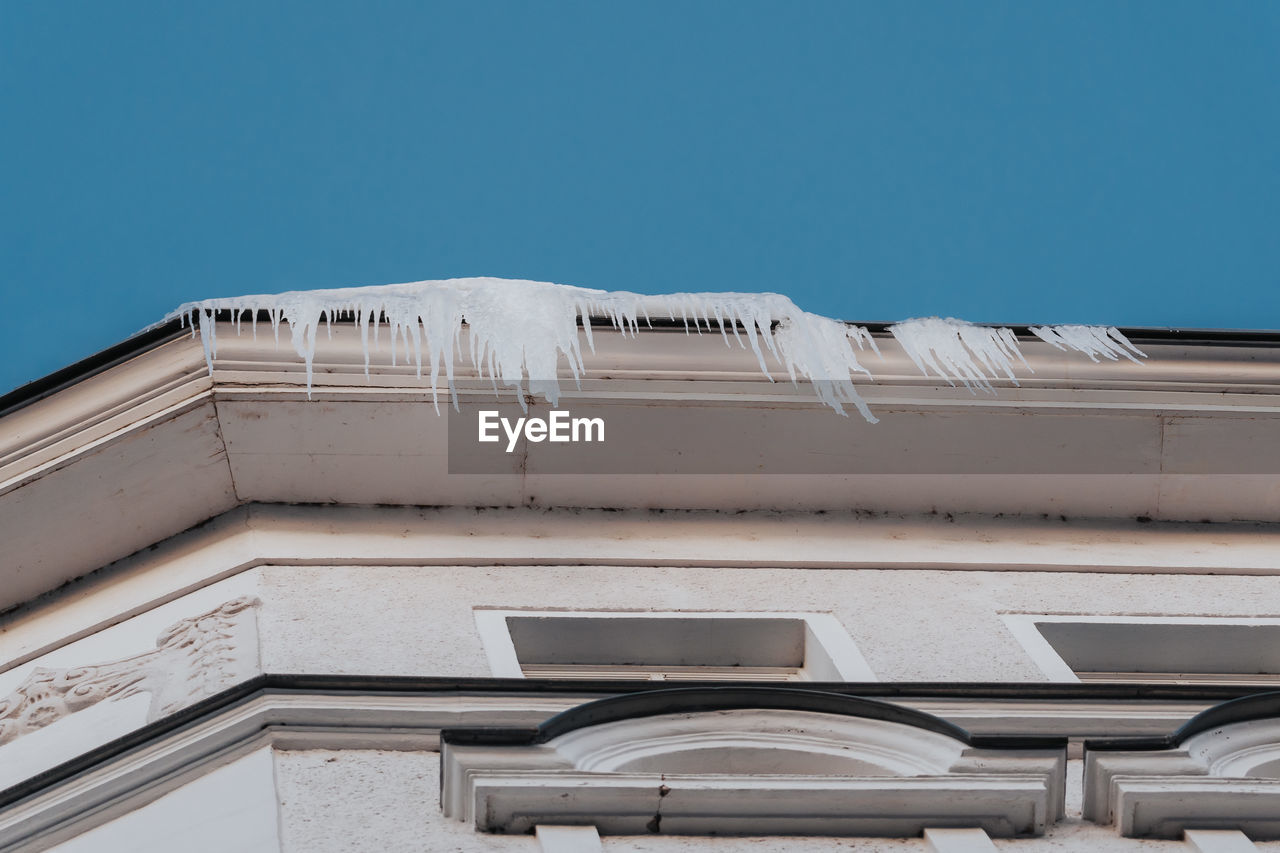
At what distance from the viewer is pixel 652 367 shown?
297 inches

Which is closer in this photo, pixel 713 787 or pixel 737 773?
pixel 713 787

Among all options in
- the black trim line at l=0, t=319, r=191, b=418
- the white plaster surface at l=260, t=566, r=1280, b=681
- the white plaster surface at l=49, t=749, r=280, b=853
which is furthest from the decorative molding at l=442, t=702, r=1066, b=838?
the black trim line at l=0, t=319, r=191, b=418

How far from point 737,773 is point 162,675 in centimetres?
233

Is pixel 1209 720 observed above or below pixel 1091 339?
below

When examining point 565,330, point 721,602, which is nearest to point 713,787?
point 721,602

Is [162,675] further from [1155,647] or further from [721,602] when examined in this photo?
[1155,647]

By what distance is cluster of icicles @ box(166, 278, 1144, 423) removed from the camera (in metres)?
7.25

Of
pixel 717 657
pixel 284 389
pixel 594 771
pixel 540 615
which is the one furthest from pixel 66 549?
pixel 594 771

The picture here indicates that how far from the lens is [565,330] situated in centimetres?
732

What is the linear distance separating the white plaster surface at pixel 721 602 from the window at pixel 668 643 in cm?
14

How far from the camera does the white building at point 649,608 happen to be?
4.36m

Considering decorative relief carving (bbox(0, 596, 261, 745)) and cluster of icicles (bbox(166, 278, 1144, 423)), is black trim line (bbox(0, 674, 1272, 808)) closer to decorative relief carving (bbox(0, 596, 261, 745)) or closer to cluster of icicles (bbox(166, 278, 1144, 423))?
decorative relief carving (bbox(0, 596, 261, 745))

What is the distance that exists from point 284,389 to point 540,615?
1551mm

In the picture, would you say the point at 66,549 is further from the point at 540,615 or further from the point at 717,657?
the point at 717,657
